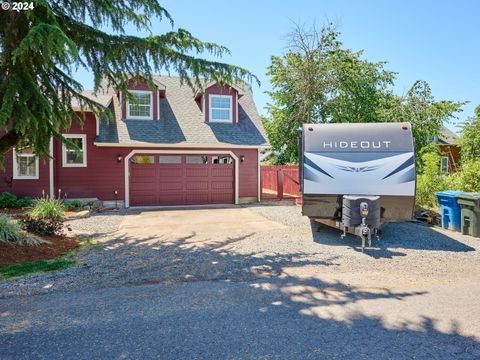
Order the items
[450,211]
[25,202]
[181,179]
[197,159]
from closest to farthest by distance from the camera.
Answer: [450,211] < [25,202] < [181,179] < [197,159]

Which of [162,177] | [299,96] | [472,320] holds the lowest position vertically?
[472,320]

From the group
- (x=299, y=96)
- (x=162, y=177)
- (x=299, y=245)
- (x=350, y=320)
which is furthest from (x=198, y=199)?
(x=350, y=320)

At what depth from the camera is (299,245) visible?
7859mm

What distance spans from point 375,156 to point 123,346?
22.2 feet

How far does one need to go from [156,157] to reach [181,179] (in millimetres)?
1468

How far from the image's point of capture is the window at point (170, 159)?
15.3 metres

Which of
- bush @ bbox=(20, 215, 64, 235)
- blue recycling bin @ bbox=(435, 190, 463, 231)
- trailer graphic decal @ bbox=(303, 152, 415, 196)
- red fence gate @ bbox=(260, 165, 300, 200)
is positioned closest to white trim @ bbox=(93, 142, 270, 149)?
red fence gate @ bbox=(260, 165, 300, 200)

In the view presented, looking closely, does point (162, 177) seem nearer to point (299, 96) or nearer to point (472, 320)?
point (299, 96)

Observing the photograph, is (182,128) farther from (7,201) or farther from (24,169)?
(7,201)

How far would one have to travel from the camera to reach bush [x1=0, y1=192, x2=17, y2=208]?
43.0 feet

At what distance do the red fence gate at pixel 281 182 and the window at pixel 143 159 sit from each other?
612cm

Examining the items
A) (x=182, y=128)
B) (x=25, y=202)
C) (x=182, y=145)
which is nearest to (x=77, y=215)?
(x=25, y=202)

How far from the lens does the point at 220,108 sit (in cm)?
1667

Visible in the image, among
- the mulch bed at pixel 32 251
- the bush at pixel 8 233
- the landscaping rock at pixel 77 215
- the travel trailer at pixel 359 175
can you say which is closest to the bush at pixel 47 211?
the landscaping rock at pixel 77 215
